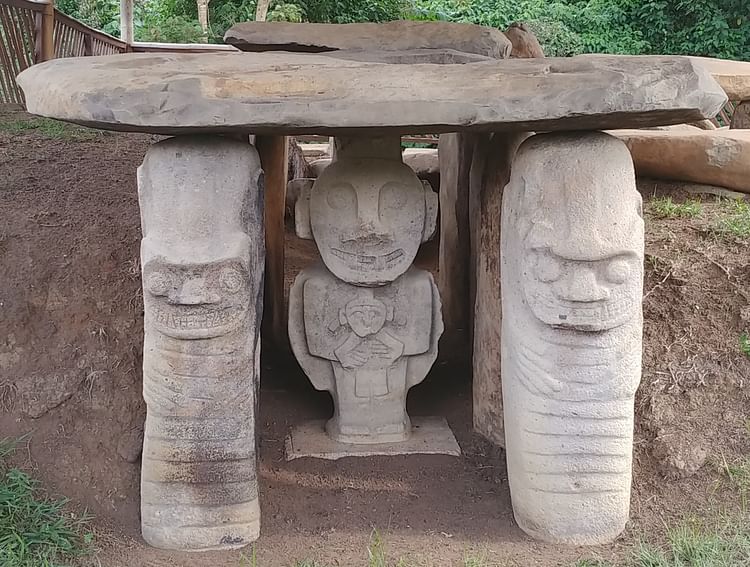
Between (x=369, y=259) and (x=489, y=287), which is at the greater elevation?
(x=369, y=259)

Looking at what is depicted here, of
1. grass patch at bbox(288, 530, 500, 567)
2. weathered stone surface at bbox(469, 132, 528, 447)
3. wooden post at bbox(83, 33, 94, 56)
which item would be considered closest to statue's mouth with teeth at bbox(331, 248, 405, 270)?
weathered stone surface at bbox(469, 132, 528, 447)

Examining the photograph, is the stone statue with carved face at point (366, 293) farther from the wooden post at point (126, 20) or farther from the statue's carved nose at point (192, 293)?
the wooden post at point (126, 20)

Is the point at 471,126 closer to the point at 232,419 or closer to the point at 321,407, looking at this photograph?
the point at 232,419

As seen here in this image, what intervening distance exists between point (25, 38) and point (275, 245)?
13.5 feet

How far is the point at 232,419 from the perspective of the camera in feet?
8.82

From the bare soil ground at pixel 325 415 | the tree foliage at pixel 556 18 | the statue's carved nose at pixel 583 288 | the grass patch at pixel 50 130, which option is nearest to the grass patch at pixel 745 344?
the bare soil ground at pixel 325 415

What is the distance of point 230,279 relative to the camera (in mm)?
2604

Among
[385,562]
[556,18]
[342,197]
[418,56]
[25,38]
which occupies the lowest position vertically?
[385,562]

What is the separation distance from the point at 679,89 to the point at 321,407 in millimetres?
2160

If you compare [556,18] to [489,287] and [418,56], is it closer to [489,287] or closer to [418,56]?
[418,56]

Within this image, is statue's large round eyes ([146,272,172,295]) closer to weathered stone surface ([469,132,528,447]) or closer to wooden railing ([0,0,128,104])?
weathered stone surface ([469,132,528,447])

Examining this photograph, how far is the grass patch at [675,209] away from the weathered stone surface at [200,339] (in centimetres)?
216

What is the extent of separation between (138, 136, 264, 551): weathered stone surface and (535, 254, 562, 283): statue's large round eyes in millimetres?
909

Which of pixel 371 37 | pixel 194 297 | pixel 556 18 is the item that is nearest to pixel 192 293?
pixel 194 297
